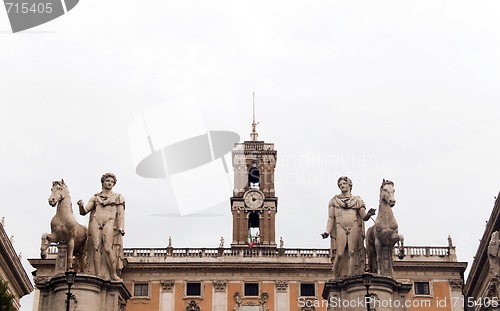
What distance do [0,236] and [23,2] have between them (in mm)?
31047

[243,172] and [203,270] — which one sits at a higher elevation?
[243,172]

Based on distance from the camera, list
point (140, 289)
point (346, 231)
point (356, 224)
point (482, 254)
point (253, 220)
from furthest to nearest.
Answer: point (253, 220) → point (140, 289) → point (482, 254) → point (356, 224) → point (346, 231)

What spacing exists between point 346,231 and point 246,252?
51.2 m

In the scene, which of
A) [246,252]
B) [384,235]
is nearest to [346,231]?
[384,235]

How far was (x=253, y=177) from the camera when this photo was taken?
284 ft

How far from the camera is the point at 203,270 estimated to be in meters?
77.0

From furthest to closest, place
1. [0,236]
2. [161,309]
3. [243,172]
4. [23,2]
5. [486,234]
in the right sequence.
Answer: [243,172] → [161,309] → [0,236] → [486,234] → [23,2]

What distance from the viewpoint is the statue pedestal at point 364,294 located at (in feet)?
84.7

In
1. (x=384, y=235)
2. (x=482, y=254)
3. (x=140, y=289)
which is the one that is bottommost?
(x=384, y=235)

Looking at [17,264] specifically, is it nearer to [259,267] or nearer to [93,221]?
[259,267]

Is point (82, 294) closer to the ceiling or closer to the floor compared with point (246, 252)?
closer to the floor

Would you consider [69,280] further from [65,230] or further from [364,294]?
[364,294]

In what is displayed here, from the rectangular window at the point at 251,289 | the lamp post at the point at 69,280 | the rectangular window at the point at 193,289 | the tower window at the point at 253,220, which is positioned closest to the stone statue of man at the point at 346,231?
the lamp post at the point at 69,280

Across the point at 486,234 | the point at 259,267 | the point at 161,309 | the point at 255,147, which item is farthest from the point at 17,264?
the point at 486,234
